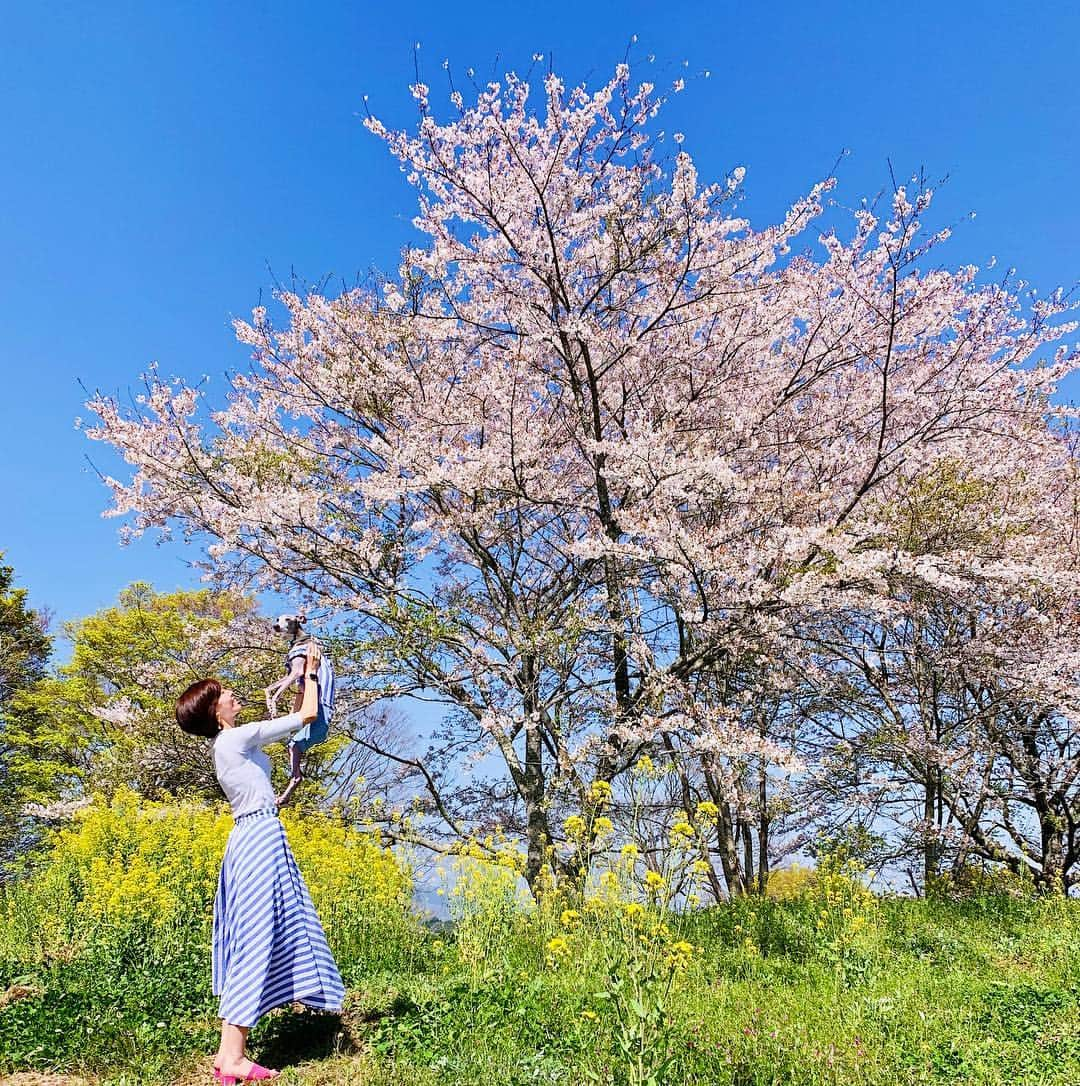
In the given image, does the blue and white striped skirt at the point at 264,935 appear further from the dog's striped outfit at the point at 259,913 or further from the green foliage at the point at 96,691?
the green foliage at the point at 96,691

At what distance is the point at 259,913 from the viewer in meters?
3.53

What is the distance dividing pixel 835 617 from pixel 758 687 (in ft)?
4.67

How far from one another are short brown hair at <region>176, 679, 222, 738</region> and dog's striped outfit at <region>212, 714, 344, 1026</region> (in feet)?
0.35

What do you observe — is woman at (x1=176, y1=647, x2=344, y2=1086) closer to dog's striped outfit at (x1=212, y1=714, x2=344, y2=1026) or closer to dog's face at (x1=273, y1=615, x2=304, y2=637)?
dog's striped outfit at (x1=212, y1=714, x2=344, y2=1026)

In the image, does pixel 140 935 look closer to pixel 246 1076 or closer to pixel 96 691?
pixel 246 1076

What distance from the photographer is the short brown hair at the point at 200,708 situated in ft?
12.6

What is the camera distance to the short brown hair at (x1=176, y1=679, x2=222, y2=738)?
3830 millimetres

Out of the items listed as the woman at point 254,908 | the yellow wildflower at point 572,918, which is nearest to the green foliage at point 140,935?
the woman at point 254,908

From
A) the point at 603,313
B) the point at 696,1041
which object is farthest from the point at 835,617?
the point at 696,1041

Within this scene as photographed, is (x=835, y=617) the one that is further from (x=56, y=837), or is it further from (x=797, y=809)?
(x=56, y=837)

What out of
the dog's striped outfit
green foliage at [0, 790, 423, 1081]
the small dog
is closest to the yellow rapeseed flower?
the dog's striped outfit

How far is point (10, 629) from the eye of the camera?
20750 millimetres

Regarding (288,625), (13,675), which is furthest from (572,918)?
(13,675)

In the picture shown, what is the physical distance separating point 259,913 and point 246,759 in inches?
28.4
